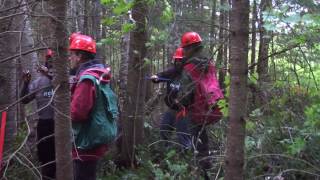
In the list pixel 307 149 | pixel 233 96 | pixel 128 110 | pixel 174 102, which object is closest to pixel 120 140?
pixel 128 110

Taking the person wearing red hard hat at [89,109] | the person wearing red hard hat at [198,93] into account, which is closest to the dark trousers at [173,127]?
the person wearing red hard hat at [198,93]

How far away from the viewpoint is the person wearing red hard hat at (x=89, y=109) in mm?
→ 4594

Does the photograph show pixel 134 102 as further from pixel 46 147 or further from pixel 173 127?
pixel 46 147

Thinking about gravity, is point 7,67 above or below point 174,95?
above

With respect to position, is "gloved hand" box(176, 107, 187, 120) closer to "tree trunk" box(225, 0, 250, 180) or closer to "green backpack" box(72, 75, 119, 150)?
"green backpack" box(72, 75, 119, 150)

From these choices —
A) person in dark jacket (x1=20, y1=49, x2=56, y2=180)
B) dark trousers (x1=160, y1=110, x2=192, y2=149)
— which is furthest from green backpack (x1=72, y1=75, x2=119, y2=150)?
dark trousers (x1=160, y1=110, x2=192, y2=149)

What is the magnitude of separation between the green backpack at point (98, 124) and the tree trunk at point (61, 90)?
759 mm

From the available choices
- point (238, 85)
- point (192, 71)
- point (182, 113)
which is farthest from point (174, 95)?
point (238, 85)

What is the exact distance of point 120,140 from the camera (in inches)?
287

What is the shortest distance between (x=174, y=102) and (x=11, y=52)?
7.40 feet

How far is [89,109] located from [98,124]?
182mm

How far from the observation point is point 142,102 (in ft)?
23.2

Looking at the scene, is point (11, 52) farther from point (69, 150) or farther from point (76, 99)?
point (69, 150)

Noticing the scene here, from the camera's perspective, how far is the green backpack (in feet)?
15.4
